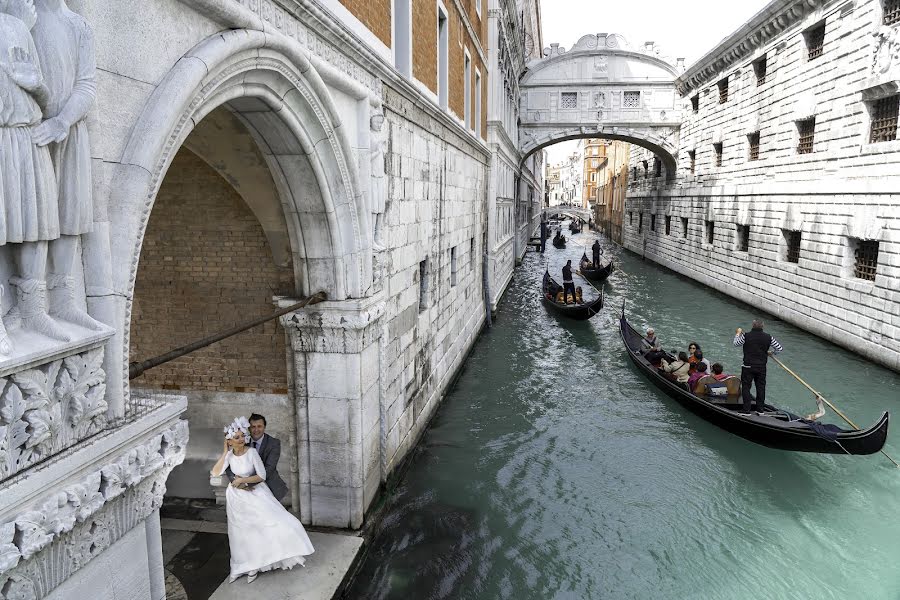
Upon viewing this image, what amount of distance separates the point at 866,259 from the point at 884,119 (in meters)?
2.67

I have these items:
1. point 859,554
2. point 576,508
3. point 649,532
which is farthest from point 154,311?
point 859,554

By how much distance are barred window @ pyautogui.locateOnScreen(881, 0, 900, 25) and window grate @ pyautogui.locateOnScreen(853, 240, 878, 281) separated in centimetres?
405

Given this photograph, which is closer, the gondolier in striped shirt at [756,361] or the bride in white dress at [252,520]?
the bride in white dress at [252,520]

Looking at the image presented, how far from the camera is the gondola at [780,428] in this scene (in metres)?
6.16

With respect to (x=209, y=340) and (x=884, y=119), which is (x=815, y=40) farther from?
(x=209, y=340)

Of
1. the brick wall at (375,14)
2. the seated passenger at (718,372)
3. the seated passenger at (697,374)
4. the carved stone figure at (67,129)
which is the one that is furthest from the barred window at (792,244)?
the carved stone figure at (67,129)

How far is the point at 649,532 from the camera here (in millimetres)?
5754

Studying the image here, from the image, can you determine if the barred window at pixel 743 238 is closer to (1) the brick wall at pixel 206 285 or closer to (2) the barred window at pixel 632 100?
(2) the barred window at pixel 632 100

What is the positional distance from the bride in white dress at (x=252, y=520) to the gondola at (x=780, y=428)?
533 cm

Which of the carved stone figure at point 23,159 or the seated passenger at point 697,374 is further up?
the carved stone figure at point 23,159

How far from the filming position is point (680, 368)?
30.2 feet

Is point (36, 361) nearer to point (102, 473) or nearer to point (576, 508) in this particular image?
point (102, 473)

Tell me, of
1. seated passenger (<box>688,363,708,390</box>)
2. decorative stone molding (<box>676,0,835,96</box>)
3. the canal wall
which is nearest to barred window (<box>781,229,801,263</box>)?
the canal wall

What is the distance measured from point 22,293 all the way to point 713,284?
20.1m
